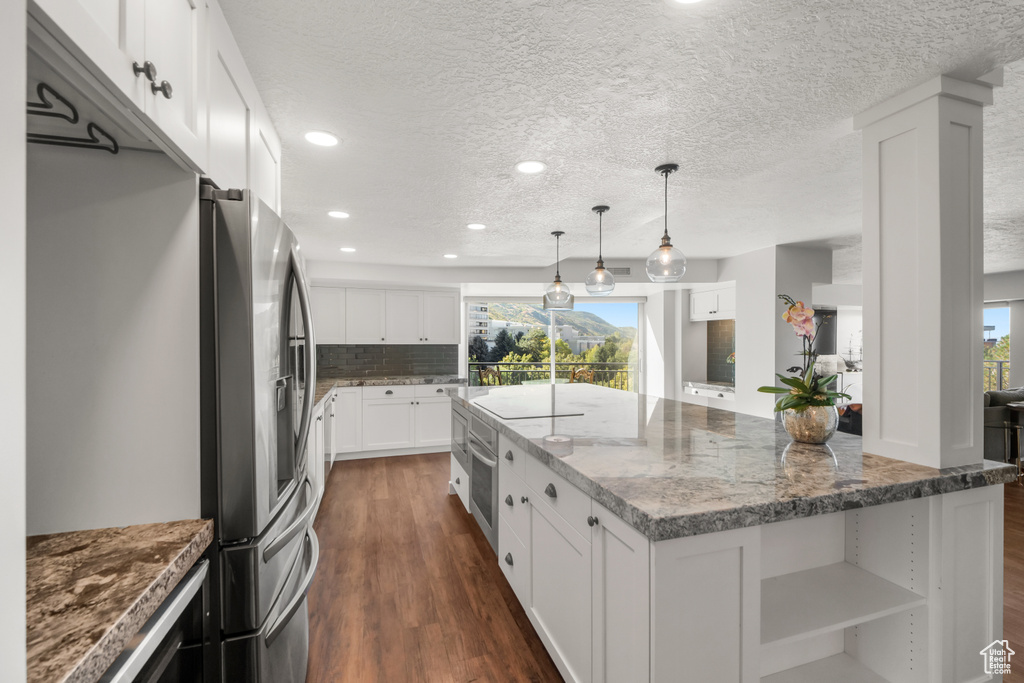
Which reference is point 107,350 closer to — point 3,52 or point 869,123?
point 3,52

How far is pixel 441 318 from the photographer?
19.0ft

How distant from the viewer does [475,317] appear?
6.74m

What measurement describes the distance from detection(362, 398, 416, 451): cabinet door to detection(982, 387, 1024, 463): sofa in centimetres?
588

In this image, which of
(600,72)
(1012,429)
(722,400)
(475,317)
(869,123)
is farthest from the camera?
(475,317)

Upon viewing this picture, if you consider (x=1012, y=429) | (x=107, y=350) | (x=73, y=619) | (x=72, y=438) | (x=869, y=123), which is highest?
(x=869, y=123)

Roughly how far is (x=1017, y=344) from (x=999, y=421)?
7.22 ft

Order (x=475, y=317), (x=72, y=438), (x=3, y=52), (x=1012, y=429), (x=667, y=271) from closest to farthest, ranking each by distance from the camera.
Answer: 1. (x=3, y=52)
2. (x=72, y=438)
3. (x=667, y=271)
4. (x=1012, y=429)
5. (x=475, y=317)

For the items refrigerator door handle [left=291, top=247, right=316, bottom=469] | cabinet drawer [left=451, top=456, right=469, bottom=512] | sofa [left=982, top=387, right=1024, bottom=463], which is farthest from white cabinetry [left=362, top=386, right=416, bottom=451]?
sofa [left=982, top=387, right=1024, bottom=463]

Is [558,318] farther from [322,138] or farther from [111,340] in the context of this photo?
[111,340]

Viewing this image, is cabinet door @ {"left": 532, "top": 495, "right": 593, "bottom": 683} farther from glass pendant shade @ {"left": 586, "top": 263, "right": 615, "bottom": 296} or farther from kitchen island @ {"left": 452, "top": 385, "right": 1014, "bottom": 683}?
glass pendant shade @ {"left": 586, "top": 263, "right": 615, "bottom": 296}

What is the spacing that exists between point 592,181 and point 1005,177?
229 centimetres

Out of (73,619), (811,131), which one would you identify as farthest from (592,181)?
(73,619)

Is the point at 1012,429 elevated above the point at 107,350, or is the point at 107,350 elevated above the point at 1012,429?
the point at 107,350

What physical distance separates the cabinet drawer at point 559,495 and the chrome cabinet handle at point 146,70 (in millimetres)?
1423
